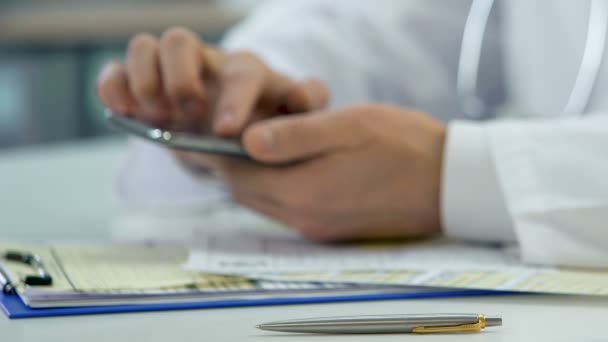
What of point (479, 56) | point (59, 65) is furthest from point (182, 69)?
point (59, 65)

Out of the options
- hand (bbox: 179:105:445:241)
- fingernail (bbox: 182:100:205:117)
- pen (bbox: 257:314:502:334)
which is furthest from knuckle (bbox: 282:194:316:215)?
pen (bbox: 257:314:502:334)

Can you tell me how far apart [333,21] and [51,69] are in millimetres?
1954

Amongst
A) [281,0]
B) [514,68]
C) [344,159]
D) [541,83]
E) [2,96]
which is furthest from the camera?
[2,96]

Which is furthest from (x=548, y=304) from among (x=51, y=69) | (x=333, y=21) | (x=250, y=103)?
(x=51, y=69)

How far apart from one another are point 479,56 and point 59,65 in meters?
2.06

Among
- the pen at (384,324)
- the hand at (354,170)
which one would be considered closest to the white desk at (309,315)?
the pen at (384,324)

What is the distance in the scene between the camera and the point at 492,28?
0.85 m

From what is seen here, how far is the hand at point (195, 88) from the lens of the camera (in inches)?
24.3

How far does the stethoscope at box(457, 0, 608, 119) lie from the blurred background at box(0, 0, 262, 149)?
6.29ft

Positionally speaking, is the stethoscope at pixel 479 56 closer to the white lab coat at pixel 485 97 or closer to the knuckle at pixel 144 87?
the white lab coat at pixel 485 97

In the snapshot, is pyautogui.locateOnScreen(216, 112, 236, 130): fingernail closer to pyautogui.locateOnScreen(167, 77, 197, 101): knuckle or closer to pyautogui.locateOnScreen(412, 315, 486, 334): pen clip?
pyautogui.locateOnScreen(167, 77, 197, 101): knuckle

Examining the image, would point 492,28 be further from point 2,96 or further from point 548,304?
point 2,96

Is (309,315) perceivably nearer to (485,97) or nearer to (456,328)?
(456,328)

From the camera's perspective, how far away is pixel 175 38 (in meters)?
0.63
